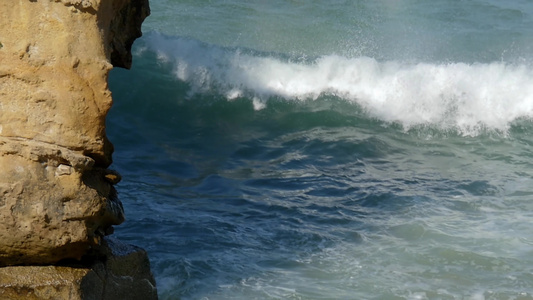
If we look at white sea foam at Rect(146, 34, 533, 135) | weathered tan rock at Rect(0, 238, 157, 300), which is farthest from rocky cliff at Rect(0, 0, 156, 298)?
white sea foam at Rect(146, 34, 533, 135)

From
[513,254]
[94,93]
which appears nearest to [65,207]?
[94,93]

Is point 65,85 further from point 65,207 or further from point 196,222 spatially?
point 196,222

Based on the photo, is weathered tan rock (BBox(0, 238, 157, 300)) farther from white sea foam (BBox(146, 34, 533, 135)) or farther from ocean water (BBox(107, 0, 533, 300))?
white sea foam (BBox(146, 34, 533, 135))

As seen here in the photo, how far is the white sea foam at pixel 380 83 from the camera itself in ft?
34.0

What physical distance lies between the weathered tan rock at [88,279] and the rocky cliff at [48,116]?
0.40 ft

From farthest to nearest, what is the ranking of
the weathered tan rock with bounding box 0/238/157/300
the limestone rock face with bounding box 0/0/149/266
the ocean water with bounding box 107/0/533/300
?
the ocean water with bounding box 107/0/533/300, the weathered tan rock with bounding box 0/238/157/300, the limestone rock face with bounding box 0/0/149/266

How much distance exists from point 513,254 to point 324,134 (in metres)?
4.03

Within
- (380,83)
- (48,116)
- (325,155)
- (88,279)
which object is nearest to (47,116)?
(48,116)

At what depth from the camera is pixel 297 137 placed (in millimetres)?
9367

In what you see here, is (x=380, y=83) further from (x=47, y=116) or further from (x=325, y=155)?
(x=47, y=116)

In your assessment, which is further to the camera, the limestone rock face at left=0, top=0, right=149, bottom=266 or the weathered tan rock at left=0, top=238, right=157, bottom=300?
the weathered tan rock at left=0, top=238, right=157, bottom=300

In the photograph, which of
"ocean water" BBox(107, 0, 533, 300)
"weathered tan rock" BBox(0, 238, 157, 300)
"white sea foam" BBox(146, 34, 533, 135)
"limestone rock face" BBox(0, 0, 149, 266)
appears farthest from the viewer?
"white sea foam" BBox(146, 34, 533, 135)

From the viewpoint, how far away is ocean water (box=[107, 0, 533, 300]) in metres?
5.42

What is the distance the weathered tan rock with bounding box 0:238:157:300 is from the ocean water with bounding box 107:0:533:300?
665 millimetres
